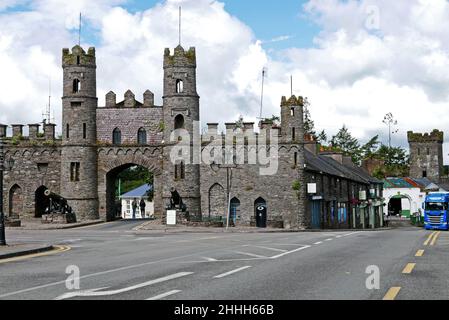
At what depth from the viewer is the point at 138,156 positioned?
54.3 metres

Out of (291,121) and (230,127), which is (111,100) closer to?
(230,127)

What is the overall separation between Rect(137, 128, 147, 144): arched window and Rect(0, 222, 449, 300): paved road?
3247 cm

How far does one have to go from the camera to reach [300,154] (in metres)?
53.3

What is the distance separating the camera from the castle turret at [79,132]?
173 feet

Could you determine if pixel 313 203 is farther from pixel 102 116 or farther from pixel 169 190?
pixel 102 116

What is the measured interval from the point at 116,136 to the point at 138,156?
2342 millimetres

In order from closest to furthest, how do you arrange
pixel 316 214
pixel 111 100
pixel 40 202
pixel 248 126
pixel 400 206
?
pixel 248 126, pixel 111 100, pixel 40 202, pixel 316 214, pixel 400 206

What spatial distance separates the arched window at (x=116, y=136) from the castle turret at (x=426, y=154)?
79.1m

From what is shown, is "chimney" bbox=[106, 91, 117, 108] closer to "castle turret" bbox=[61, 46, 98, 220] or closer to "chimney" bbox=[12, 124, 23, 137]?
"castle turret" bbox=[61, 46, 98, 220]

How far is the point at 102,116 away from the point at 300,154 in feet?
50.7

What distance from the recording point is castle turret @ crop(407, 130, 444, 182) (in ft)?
400

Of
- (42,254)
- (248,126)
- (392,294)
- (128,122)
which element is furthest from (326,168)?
(392,294)

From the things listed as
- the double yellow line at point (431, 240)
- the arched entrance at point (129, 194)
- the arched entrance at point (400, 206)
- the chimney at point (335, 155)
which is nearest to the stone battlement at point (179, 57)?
the arched entrance at point (129, 194)

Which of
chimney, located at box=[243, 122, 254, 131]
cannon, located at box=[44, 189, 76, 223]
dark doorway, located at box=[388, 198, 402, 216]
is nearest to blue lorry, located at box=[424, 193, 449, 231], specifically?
chimney, located at box=[243, 122, 254, 131]
